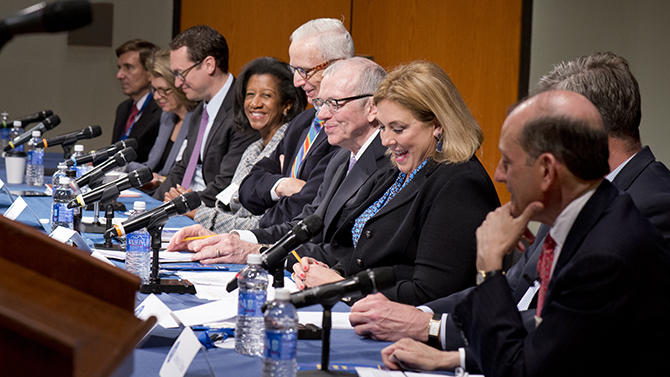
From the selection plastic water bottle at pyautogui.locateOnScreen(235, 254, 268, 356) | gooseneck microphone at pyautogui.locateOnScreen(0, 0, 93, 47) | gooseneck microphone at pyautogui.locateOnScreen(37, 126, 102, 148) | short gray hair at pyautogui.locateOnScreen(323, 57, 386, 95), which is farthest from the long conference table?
gooseneck microphone at pyautogui.locateOnScreen(37, 126, 102, 148)

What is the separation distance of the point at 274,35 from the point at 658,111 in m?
3.97

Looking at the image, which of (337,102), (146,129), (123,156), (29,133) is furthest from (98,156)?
(146,129)

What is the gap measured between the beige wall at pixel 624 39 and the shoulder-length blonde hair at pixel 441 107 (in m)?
2.58

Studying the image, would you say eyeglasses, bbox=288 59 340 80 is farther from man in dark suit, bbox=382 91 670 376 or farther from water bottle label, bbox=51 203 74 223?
man in dark suit, bbox=382 91 670 376

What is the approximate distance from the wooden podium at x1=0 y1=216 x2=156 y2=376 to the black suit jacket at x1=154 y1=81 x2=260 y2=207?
10.8 feet

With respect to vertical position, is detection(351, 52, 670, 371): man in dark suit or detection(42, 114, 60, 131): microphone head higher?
detection(351, 52, 670, 371): man in dark suit

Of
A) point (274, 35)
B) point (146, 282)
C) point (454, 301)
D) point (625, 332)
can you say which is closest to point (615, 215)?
point (625, 332)

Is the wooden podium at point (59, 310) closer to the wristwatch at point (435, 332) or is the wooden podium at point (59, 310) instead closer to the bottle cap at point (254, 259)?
the bottle cap at point (254, 259)

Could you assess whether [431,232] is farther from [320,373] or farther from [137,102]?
[137,102]

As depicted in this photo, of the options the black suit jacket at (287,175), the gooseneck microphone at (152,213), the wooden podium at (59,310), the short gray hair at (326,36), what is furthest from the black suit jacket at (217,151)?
the wooden podium at (59,310)

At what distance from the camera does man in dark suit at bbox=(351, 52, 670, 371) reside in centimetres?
168

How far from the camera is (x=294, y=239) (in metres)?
1.50

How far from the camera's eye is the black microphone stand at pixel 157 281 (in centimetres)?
202

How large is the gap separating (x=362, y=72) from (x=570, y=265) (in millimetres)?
1706
